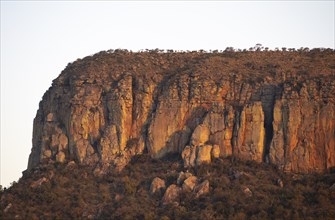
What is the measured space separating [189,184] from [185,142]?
792 cm

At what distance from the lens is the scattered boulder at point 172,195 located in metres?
110

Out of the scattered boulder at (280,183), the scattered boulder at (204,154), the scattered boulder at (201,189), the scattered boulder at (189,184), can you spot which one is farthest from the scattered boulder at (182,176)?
the scattered boulder at (280,183)

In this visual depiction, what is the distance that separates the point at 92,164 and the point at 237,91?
17.5 metres

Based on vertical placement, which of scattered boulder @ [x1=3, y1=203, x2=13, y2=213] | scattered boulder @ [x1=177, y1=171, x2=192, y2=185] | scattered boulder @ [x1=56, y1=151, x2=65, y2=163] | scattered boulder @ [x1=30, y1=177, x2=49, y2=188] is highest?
scattered boulder @ [x1=56, y1=151, x2=65, y2=163]

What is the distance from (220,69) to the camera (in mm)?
123000

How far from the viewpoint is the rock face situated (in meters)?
115

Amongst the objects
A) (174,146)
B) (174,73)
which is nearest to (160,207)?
(174,146)

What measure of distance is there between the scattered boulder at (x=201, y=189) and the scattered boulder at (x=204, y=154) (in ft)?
13.0

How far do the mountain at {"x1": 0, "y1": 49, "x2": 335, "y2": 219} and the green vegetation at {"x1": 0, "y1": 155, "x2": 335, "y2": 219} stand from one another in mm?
116

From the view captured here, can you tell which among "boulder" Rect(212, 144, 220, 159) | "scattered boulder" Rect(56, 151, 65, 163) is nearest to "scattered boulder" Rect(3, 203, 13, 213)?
"scattered boulder" Rect(56, 151, 65, 163)

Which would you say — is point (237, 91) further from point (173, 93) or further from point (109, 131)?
point (109, 131)

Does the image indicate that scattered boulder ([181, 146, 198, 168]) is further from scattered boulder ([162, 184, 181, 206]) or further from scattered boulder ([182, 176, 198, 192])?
scattered boulder ([162, 184, 181, 206])

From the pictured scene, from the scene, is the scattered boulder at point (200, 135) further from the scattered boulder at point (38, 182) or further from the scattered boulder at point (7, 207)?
the scattered boulder at point (7, 207)

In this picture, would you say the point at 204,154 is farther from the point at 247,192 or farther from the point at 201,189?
the point at 247,192
